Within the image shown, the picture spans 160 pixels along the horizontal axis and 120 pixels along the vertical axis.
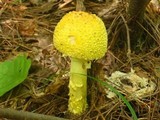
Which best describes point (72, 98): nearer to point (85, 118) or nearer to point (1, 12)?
point (85, 118)

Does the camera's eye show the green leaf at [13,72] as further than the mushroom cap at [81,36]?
Yes

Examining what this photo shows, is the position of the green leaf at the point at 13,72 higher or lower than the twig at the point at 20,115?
higher

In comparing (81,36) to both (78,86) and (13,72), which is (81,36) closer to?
(78,86)

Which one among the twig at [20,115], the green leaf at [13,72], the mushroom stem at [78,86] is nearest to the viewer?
the twig at [20,115]

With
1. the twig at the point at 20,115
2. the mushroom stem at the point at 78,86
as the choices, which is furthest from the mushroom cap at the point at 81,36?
the twig at the point at 20,115

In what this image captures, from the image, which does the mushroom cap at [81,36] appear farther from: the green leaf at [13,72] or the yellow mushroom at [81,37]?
the green leaf at [13,72]

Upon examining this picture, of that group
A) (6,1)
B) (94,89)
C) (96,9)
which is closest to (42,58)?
(94,89)
